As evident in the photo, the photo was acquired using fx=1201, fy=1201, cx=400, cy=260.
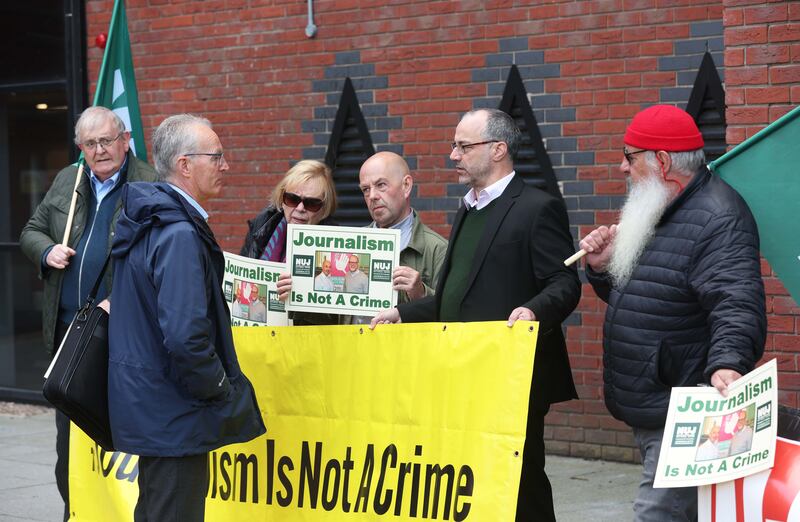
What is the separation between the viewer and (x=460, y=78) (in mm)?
8406

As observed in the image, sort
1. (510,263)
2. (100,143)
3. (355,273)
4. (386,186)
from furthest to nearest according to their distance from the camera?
(100,143) < (386,186) < (355,273) < (510,263)

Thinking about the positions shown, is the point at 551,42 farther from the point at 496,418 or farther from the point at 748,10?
the point at 496,418

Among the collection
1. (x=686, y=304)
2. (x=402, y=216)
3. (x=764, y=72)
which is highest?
(x=764, y=72)

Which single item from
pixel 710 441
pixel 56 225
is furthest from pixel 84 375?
pixel 710 441

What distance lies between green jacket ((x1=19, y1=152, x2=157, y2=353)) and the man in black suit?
177cm

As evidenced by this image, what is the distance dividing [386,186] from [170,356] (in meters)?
1.56

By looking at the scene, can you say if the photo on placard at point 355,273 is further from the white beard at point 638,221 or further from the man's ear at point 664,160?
the man's ear at point 664,160

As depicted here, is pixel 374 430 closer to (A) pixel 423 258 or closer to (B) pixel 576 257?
(A) pixel 423 258

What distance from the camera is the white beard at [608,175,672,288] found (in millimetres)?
4457

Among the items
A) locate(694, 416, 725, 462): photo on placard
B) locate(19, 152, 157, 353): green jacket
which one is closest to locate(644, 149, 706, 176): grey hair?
locate(694, 416, 725, 462): photo on placard

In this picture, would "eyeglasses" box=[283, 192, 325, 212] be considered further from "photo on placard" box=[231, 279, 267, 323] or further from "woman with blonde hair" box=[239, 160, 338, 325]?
"photo on placard" box=[231, 279, 267, 323]

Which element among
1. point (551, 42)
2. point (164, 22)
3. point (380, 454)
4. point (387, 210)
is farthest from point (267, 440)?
point (164, 22)

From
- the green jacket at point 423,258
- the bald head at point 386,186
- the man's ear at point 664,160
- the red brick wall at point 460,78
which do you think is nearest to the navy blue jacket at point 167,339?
the bald head at point 386,186

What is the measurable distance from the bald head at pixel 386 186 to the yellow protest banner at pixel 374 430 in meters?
0.65
